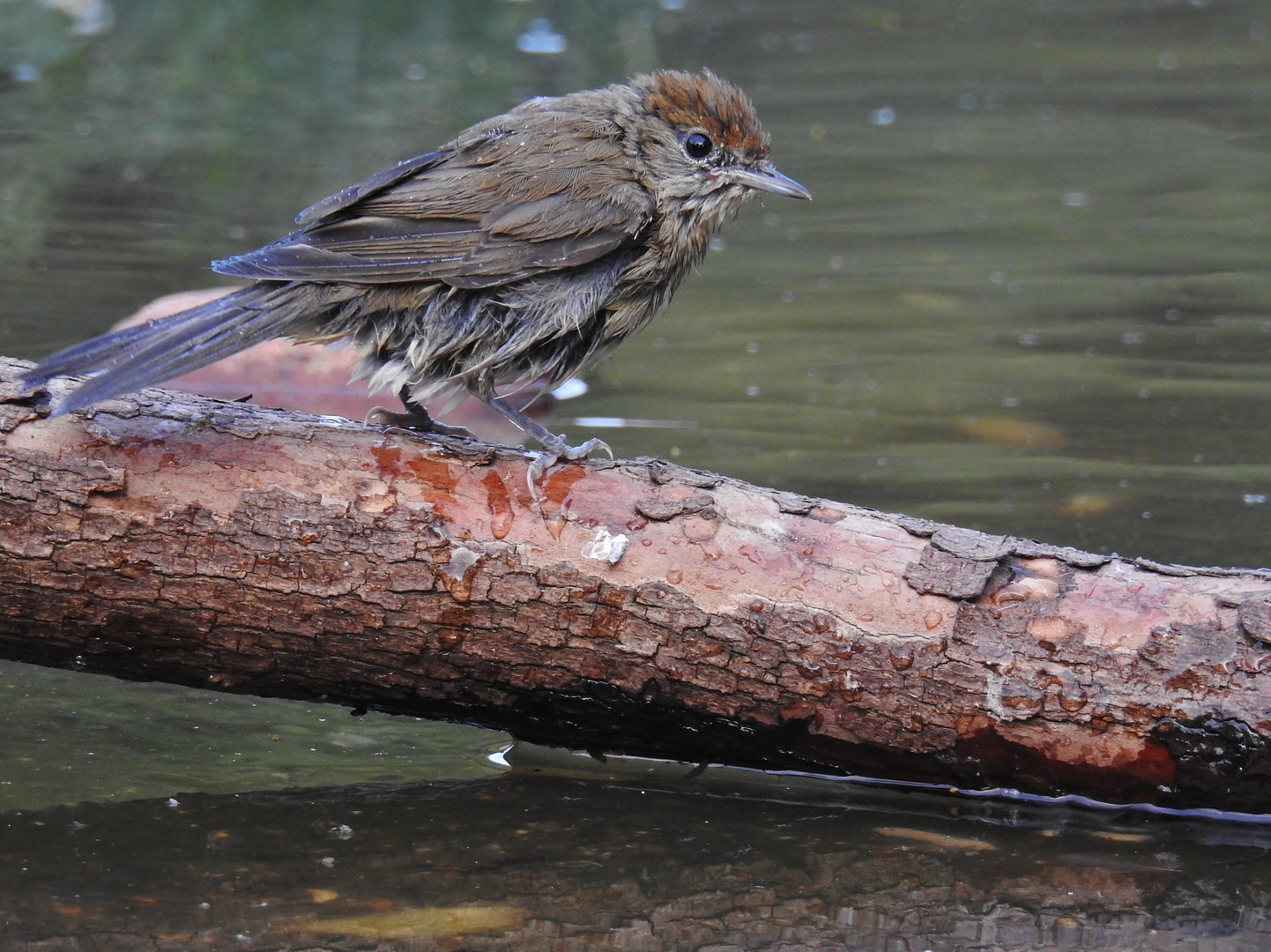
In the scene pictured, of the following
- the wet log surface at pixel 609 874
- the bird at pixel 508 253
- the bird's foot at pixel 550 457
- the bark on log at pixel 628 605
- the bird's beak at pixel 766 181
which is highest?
the bird's beak at pixel 766 181

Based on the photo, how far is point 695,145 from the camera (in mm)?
4152

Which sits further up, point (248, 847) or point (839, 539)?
point (839, 539)

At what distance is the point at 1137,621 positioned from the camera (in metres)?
3.36

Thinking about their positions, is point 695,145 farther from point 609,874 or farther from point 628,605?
point 609,874

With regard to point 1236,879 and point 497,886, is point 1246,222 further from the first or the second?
point 497,886

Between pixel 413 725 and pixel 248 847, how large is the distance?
79 cm

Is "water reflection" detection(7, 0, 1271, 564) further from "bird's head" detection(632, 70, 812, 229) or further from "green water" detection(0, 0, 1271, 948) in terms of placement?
"bird's head" detection(632, 70, 812, 229)

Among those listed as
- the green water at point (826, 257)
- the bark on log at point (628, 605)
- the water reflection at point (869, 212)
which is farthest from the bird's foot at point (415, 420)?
the water reflection at point (869, 212)

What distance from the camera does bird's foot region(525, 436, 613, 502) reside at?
3.61 metres

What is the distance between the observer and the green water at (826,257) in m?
3.97

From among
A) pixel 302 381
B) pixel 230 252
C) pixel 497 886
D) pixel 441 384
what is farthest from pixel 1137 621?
pixel 230 252

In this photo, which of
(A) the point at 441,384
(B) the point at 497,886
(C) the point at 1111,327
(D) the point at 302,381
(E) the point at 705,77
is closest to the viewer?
(B) the point at 497,886

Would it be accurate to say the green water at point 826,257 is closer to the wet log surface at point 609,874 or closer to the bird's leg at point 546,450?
the wet log surface at point 609,874

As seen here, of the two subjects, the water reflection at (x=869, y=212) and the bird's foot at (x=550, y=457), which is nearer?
the bird's foot at (x=550, y=457)
